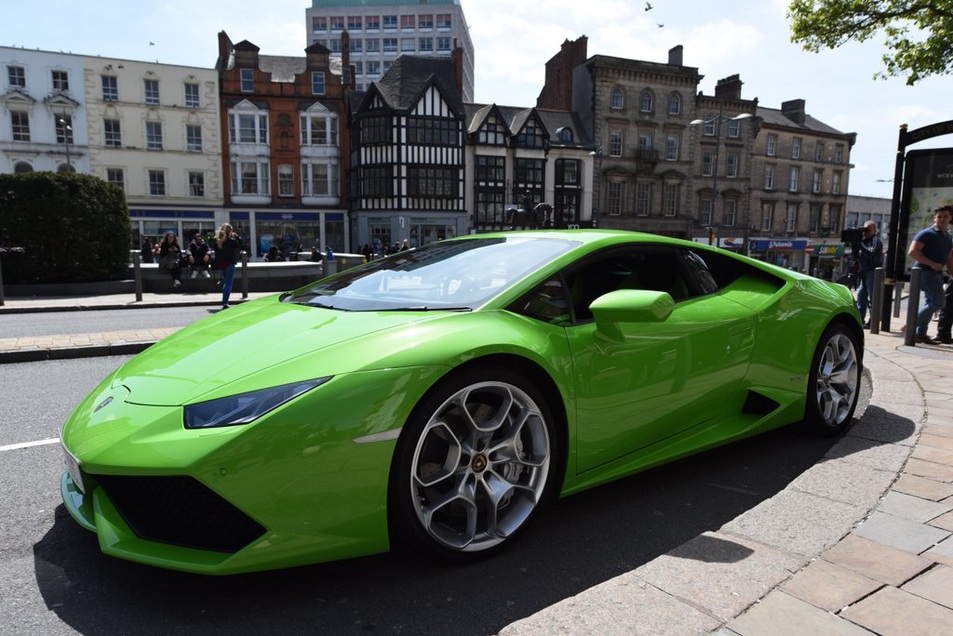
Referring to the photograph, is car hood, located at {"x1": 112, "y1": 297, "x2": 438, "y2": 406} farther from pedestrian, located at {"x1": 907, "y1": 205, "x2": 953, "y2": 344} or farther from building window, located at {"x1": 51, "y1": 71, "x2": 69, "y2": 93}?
building window, located at {"x1": 51, "y1": 71, "x2": 69, "y2": 93}

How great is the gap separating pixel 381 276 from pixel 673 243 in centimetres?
158

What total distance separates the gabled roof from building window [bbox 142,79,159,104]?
12.9m

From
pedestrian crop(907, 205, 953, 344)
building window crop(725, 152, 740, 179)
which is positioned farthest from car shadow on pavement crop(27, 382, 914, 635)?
building window crop(725, 152, 740, 179)

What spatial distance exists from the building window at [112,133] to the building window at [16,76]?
4563mm

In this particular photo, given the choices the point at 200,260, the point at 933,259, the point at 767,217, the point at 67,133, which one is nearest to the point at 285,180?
the point at 67,133

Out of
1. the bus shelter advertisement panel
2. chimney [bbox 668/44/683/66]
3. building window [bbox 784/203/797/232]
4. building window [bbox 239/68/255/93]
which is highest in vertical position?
chimney [bbox 668/44/683/66]

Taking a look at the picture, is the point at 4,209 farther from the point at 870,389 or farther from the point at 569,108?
the point at 569,108

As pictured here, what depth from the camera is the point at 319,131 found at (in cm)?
4159

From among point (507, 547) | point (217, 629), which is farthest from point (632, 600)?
point (217, 629)

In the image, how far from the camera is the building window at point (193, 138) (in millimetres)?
39719

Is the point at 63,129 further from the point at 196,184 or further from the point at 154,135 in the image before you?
the point at 196,184

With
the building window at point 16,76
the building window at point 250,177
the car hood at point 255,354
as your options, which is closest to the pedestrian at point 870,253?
the car hood at point 255,354

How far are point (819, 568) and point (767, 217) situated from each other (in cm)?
5579

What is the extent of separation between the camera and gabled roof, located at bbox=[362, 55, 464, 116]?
40.0m
